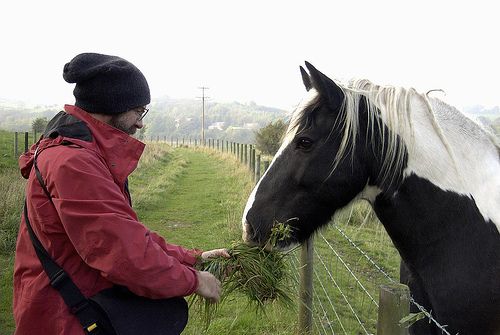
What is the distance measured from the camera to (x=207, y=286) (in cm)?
180

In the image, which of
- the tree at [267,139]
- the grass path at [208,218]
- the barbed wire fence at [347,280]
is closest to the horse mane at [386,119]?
the barbed wire fence at [347,280]

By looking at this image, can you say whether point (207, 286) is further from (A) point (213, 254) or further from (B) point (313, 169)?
(B) point (313, 169)

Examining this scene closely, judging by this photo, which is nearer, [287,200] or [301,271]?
[287,200]

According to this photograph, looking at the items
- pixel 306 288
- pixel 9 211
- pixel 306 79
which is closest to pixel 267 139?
pixel 9 211

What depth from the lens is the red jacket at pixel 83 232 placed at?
149cm

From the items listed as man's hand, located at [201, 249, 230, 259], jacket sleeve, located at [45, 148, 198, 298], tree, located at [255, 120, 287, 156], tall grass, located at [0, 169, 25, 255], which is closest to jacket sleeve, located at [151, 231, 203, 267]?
man's hand, located at [201, 249, 230, 259]

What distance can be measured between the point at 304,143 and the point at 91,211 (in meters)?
1.26

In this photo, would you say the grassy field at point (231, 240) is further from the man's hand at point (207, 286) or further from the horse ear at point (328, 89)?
the man's hand at point (207, 286)

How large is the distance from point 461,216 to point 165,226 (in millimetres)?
6798

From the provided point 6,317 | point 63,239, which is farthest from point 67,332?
point 6,317

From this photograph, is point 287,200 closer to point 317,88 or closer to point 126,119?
point 317,88

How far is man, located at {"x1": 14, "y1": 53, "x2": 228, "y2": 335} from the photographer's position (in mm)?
1497

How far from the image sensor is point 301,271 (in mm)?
3664

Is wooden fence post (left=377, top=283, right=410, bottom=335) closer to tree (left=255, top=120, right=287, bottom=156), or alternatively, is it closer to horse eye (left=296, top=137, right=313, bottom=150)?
horse eye (left=296, top=137, right=313, bottom=150)
